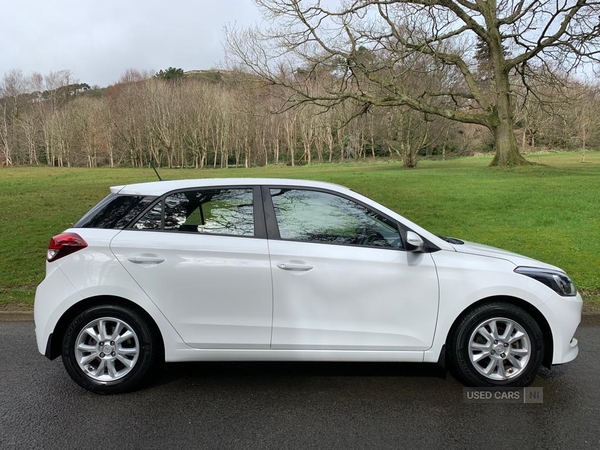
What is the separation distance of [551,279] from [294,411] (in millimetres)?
2252

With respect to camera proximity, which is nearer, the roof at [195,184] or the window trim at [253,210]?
the window trim at [253,210]

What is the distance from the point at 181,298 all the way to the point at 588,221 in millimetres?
10240

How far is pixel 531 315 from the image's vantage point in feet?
11.0

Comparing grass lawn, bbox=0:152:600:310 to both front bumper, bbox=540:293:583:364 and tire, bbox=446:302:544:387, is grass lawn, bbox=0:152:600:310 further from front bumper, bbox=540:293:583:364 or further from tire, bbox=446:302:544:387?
tire, bbox=446:302:544:387

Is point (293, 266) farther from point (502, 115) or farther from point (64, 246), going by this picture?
point (502, 115)

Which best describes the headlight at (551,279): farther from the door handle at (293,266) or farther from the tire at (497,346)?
the door handle at (293,266)

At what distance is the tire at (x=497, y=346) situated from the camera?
129 inches

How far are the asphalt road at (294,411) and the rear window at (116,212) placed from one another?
134 cm

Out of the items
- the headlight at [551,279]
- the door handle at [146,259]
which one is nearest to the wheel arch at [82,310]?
the door handle at [146,259]

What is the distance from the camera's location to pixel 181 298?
10.6 ft

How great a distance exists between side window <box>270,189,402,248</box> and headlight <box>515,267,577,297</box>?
1.04 m

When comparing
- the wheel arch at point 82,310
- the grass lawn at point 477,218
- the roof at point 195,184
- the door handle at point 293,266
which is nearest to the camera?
the door handle at point 293,266

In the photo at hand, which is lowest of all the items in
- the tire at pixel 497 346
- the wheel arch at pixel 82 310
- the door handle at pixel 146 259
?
the tire at pixel 497 346

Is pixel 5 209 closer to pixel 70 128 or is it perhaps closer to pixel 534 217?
pixel 534 217
